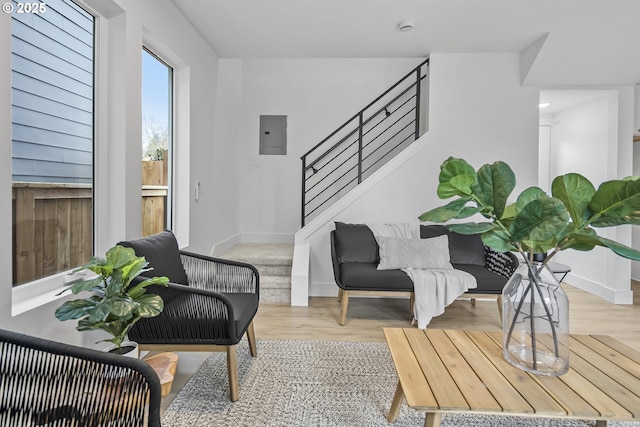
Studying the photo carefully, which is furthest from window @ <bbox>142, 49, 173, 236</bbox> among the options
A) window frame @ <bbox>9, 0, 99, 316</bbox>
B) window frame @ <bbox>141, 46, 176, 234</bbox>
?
window frame @ <bbox>9, 0, 99, 316</bbox>

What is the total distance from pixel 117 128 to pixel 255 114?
2.81 m

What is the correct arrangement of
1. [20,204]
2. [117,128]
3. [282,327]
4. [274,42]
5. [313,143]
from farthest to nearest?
[313,143]
[274,42]
[282,327]
[117,128]
[20,204]

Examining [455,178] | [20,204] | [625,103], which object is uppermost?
[625,103]

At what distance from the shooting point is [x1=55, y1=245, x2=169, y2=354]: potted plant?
1.46 meters

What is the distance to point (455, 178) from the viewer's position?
141 centimetres

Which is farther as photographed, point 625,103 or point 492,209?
point 625,103

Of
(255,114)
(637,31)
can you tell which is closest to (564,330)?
(637,31)

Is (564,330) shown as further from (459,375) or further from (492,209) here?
(492,209)

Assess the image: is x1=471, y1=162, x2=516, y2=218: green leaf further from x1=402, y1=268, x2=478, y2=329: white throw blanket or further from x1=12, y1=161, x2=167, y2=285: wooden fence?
x1=12, y1=161, x2=167, y2=285: wooden fence

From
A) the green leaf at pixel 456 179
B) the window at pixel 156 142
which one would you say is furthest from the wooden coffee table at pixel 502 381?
the window at pixel 156 142

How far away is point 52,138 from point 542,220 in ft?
7.92

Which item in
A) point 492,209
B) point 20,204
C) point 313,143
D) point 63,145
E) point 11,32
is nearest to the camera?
point 492,209

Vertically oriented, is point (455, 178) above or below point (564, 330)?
above

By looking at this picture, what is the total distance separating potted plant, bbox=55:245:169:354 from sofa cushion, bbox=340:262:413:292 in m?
1.77
